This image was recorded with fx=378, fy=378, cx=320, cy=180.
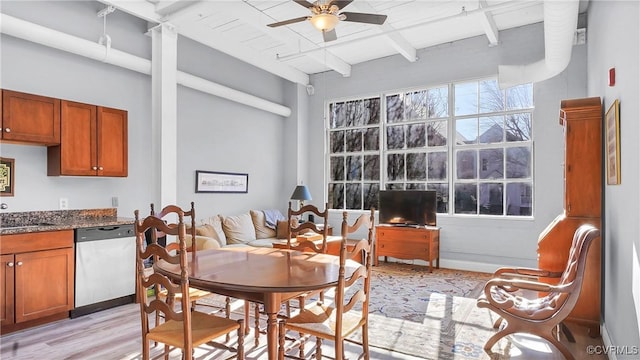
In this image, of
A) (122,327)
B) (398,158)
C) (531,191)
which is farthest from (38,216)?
(531,191)

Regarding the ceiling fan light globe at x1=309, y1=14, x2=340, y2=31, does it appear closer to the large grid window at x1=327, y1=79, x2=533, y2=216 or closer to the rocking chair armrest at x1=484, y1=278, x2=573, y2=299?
the rocking chair armrest at x1=484, y1=278, x2=573, y2=299

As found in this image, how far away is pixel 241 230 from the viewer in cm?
585

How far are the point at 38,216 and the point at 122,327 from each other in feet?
5.18

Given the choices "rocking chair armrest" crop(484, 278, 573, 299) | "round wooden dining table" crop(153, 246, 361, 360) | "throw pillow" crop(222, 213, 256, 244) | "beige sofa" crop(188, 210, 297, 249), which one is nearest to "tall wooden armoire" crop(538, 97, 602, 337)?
"rocking chair armrest" crop(484, 278, 573, 299)

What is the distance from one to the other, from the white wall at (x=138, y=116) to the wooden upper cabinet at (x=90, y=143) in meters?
0.30

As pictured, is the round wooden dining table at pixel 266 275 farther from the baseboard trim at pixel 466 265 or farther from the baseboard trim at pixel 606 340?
the baseboard trim at pixel 466 265

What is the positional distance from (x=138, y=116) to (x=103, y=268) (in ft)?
6.72

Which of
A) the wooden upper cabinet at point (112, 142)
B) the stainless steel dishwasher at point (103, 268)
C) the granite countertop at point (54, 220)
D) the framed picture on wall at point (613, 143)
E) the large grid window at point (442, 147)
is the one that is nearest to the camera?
the framed picture on wall at point (613, 143)

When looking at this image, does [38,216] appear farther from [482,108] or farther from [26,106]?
[482,108]

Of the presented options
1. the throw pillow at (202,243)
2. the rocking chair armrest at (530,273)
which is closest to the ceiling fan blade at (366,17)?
the rocking chair armrest at (530,273)

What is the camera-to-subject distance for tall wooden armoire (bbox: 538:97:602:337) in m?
3.32

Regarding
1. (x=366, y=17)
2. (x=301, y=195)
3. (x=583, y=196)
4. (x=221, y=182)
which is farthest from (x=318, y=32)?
(x=583, y=196)

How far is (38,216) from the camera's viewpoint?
3953 mm

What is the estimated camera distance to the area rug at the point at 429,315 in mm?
3082
